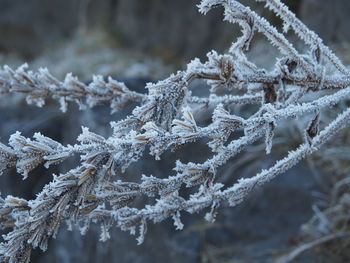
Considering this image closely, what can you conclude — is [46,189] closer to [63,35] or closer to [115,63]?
[115,63]

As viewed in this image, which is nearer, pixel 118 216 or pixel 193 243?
pixel 118 216

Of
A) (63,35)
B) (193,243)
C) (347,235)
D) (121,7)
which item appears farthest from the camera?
(63,35)

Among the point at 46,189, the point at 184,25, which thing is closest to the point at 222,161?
the point at 46,189

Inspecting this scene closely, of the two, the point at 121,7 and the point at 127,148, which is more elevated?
the point at 121,7

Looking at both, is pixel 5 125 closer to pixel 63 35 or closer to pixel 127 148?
pixel 127 148

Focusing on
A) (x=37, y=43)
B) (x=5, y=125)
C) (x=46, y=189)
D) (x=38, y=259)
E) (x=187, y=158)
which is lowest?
(x=46, y=189)

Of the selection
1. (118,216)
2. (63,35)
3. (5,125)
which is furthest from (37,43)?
(118,216)

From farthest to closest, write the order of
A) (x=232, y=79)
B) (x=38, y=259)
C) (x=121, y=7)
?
(x=121, y=7) → (x=38, y=259) → (x=232, y=79)
